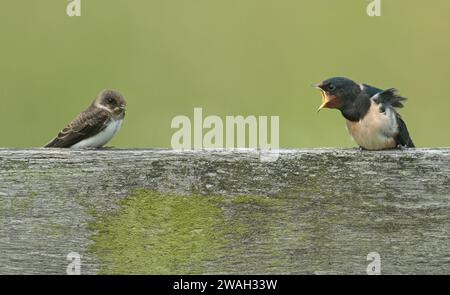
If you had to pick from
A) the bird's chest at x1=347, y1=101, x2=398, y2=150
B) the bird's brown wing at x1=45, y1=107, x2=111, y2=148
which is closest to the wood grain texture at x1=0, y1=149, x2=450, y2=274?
the bird's chest at x1=347, y1=101, x2=398, y2=150

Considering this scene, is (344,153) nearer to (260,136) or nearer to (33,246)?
(260,136)

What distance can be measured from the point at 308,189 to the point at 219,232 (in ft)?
1.07

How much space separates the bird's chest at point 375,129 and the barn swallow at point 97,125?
1074 millimetres

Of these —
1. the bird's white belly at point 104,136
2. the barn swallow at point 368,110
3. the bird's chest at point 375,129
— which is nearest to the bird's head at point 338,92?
the barn swallow at point 368,110

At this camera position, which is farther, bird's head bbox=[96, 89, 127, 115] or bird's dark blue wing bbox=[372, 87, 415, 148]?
bird's head bbox=[96, 89, 127, 115]

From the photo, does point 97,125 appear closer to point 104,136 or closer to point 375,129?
point 104,136

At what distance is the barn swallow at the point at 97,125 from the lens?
3895 mm

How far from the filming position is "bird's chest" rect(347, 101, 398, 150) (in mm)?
3775

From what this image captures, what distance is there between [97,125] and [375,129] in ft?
4.16

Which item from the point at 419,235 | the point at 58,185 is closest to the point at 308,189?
the point at 419,235

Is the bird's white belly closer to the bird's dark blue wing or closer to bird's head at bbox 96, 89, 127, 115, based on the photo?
bird's head at bbox 96, 89, 127, 115

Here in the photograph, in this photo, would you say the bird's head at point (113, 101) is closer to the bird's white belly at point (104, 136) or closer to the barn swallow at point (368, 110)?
the bird's white belly at point (104, 136)

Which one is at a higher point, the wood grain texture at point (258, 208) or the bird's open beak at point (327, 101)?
the bird's open beak at point (327, 101)

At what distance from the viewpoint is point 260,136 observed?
3.26m
